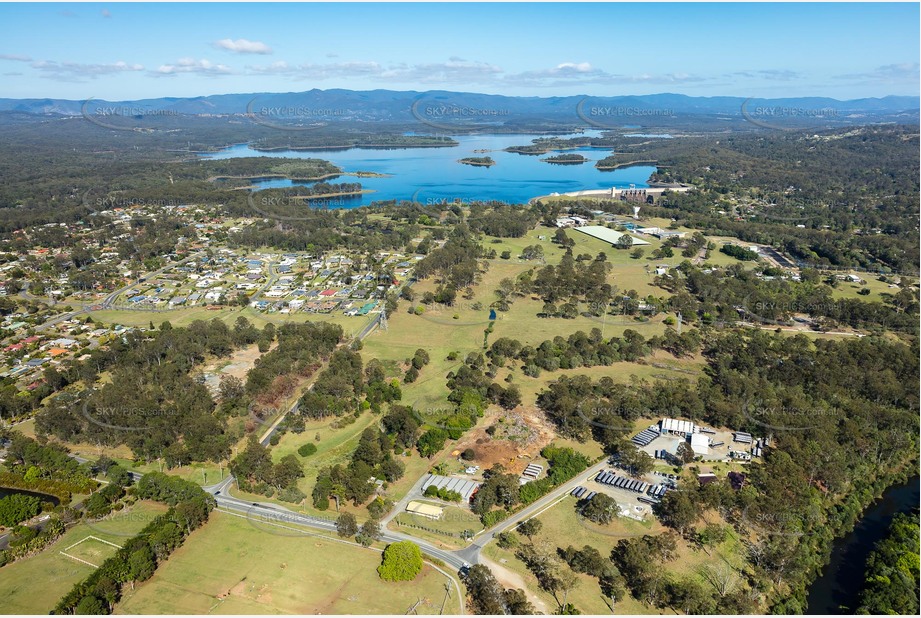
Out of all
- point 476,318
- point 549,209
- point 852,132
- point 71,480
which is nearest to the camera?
point 71,480

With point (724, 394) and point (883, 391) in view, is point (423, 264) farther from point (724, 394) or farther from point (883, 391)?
point (883, 391)

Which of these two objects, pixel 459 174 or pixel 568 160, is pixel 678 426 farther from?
pixel 568 160

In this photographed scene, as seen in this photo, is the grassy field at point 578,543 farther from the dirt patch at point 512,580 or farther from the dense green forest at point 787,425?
the dense green forest at point 787,425

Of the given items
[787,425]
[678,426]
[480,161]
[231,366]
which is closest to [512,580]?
[678,426]

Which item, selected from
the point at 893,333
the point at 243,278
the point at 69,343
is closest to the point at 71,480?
the point at 69,343

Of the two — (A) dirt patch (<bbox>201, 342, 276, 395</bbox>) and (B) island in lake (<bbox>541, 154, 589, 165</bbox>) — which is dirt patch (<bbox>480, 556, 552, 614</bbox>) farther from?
(B) island in lake (<bbox>541, 154, 589, 165</bbox>)

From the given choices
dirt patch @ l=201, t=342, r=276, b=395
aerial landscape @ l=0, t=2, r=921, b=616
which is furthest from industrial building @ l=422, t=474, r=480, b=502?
dirt patch @ l=201, t=342, r=276, b=395
